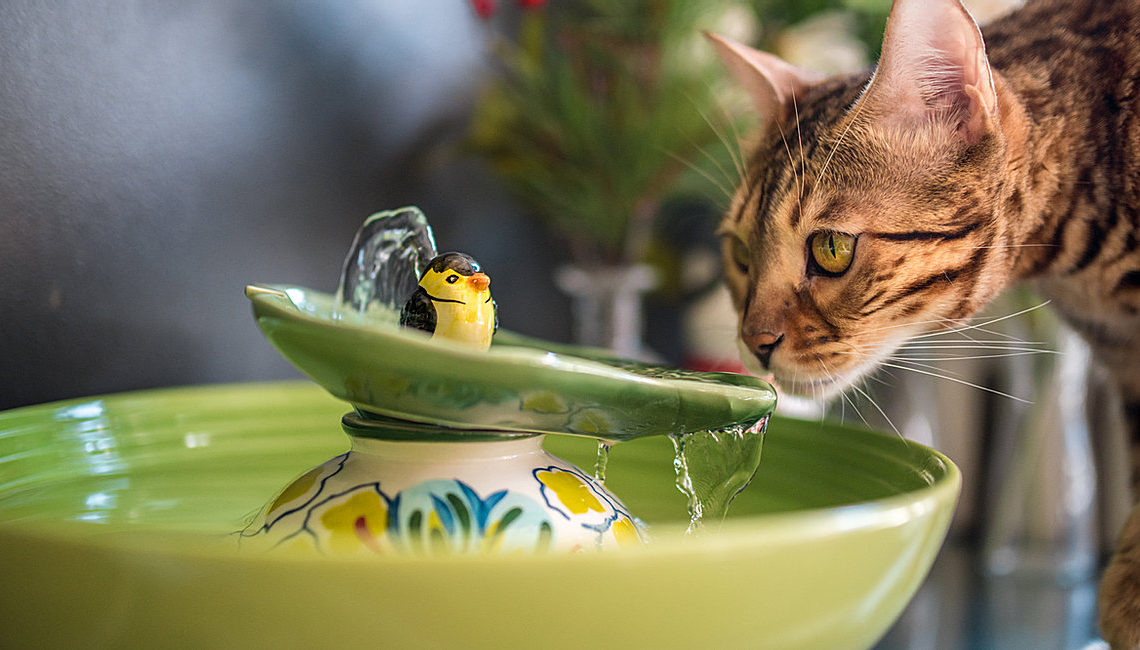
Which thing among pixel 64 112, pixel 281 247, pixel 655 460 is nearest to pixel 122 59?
pixel 64 112

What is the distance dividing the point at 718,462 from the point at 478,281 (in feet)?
0.46

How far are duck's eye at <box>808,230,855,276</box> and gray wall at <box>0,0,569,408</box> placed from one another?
0.46 meters

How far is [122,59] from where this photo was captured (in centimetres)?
60

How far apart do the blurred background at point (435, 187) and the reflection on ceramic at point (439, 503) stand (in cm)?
29

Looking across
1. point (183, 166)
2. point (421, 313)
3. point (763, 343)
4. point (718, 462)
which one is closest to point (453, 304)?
point (421, 313)

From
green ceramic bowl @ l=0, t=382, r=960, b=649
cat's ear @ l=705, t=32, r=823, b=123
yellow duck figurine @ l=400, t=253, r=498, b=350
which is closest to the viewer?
green ceramic bowl @ l=0, t=382, r=960, b=649

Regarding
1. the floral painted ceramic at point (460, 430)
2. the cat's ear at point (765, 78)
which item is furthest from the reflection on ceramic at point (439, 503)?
the cat's ear at point (765, 78)

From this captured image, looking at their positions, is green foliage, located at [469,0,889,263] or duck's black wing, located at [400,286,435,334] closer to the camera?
duck's black wing, located at [400,286,435,334]

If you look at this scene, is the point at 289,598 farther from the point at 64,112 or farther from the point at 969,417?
the point at 969,417

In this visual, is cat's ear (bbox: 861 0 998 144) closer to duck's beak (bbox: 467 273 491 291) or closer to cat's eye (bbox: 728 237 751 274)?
cat's eye (bbox: 728 237 751 274)

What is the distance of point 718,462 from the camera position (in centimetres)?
40

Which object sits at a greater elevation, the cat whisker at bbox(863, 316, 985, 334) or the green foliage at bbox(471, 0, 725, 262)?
the green foliage at bbox(471, 0, 725, 262)

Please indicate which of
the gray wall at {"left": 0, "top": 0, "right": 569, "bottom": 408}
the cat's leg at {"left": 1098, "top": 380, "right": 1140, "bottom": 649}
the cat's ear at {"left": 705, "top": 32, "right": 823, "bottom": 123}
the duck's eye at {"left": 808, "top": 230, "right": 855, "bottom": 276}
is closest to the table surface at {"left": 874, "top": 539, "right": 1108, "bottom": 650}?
the cat's leg at {"left": 1098, "top": 380, "right": 1140, "bottom": 649}

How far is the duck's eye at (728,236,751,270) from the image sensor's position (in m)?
0.64
